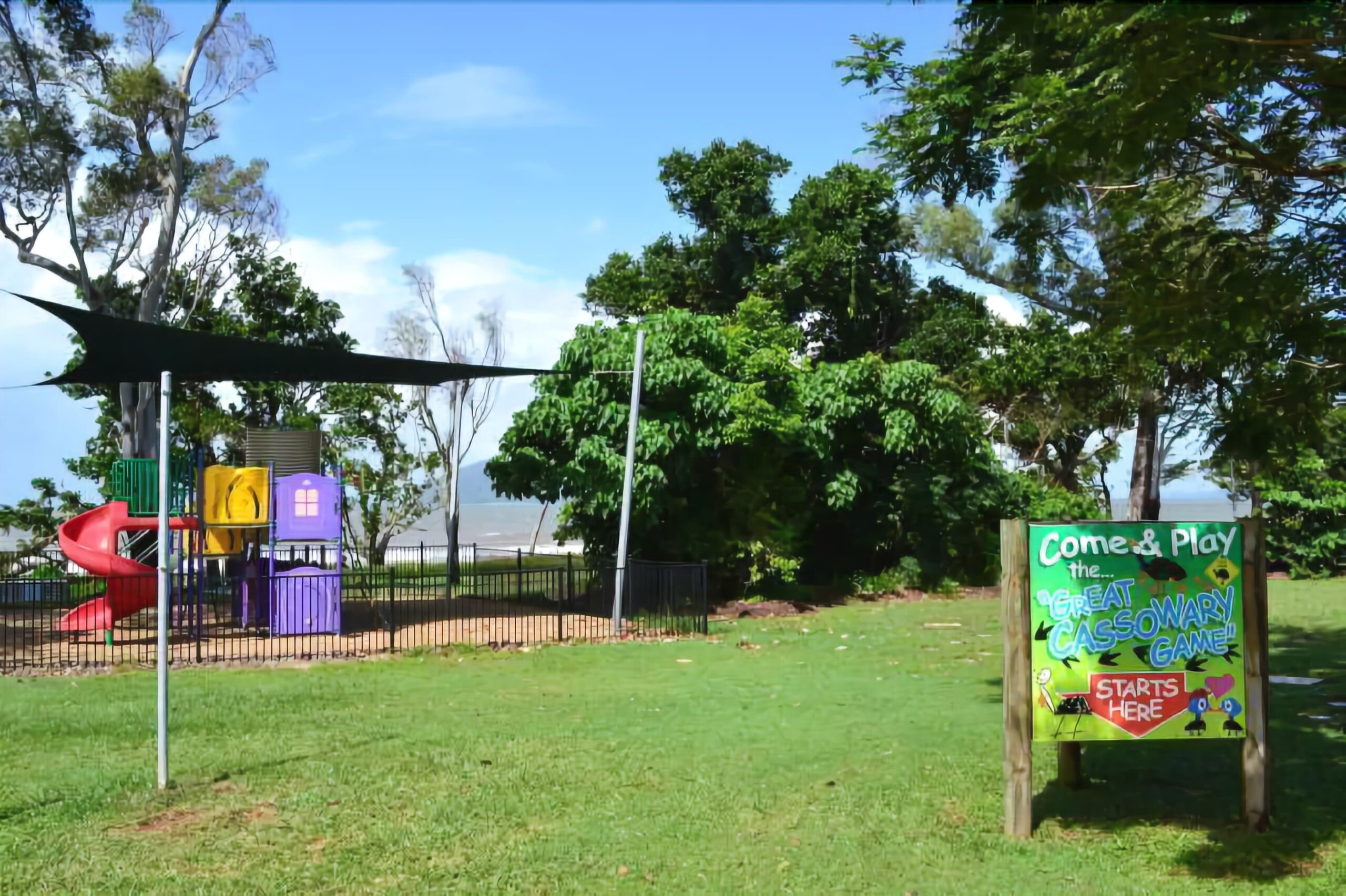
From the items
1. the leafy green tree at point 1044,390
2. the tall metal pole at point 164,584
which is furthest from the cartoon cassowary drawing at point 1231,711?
the leafy green tree at point 1044,390

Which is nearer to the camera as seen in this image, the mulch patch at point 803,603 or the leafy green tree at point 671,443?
the leafy green tree at point 671,443

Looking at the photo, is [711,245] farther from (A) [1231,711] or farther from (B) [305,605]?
(A) [1231,711]

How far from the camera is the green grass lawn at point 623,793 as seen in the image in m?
5.78

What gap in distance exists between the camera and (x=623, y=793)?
7219 millimetres

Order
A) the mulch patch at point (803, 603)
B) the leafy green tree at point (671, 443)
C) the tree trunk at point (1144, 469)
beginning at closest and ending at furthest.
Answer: the leafy green tree at point (671, 443) → the mulch patch at point (803, 603) → the tree trunk at point (1144, 469)

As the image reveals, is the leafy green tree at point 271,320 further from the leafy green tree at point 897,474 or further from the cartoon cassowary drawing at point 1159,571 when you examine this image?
the cartoon cassowary drawing at point 1159,571

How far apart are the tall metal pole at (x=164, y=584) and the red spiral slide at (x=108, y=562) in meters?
8.22

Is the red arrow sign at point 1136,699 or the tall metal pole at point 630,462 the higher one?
the tall metal pole at point 630,462

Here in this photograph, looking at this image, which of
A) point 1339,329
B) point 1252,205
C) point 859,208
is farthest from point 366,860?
point 859,208

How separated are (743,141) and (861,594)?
1407 cm

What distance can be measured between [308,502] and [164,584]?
9.12m

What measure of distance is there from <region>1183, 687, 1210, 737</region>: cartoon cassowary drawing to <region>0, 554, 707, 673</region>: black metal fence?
981 cm

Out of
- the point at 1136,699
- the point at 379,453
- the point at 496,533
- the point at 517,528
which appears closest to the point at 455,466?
the point at 379,453

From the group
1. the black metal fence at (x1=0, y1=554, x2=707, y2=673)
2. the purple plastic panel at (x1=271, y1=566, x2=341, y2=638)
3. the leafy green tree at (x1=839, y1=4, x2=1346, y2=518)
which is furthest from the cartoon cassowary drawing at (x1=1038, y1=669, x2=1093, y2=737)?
the purple plastic panel at (x1=271, y1=566, x2=341, y2=638)
